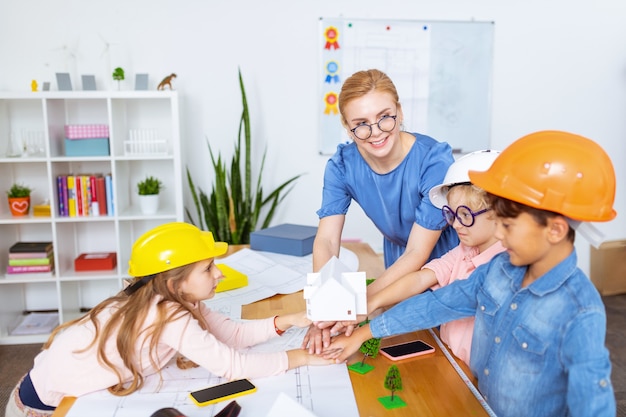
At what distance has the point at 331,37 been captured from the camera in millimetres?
Answer: 3980

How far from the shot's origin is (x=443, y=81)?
13.5ft

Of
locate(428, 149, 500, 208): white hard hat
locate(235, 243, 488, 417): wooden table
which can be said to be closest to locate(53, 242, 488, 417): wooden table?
locate(235, 243, 488, 417): wooden table

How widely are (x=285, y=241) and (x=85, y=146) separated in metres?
1.76

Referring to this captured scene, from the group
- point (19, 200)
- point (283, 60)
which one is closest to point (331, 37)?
point (283, 60)

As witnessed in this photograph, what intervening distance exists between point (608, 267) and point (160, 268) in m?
4.01

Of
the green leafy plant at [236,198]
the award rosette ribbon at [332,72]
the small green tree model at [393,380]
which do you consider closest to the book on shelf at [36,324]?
the green leafy plant at [236,198]

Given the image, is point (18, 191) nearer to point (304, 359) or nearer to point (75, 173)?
point (75, 173)

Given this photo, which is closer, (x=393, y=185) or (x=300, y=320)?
(x=300, y=320)

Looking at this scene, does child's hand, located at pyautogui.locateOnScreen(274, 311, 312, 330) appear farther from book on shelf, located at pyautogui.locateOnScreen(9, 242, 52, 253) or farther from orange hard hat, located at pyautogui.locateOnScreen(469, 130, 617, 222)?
book on shelf, located at pyautogui.locateOnScreen(9, 242, 52, 253)

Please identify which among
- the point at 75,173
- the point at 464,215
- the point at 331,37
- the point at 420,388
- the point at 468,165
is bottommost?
the point at 420,388

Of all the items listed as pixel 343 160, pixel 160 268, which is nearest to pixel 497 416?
pixel 160 268

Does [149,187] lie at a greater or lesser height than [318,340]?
greater

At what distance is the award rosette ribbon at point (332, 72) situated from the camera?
4.00 meters

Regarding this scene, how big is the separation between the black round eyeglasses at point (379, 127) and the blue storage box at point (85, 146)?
2339 mm
